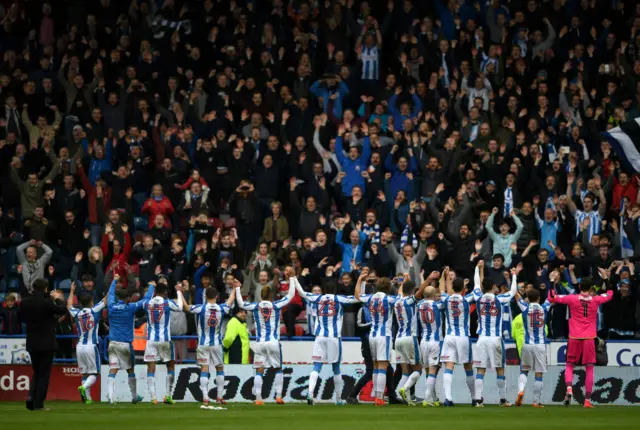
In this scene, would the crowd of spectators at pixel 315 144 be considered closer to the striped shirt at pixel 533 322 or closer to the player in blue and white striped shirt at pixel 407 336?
the player in blue and white striped shirt at pixel 407 336

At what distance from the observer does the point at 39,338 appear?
903 inches

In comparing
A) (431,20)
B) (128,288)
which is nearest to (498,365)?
(128,288)

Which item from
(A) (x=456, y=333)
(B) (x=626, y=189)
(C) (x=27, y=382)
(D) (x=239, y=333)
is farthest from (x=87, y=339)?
(B) (x=626, y=189)

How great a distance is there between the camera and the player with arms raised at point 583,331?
953 inches

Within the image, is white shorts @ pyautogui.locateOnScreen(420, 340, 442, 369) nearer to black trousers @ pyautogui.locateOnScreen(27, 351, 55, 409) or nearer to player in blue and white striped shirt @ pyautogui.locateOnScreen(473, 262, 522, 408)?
player in blue and white striped shirt @ pyautogui.locateOnScreen(473, 262, 522, 408)

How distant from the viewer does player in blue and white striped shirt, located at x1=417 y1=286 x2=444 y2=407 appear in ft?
79.2

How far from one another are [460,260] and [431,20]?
861 cm

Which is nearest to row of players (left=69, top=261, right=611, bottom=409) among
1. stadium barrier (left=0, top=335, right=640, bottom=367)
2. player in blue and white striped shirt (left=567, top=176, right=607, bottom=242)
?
stadium barrier (left=0, top=335, right=640, bottom=367)

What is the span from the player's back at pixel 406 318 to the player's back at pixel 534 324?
6.56 ft

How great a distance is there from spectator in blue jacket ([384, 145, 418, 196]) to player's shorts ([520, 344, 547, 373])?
6.04 m

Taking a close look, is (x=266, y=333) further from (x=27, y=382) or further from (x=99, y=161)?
(x=99, y=161)

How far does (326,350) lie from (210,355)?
2.15 m

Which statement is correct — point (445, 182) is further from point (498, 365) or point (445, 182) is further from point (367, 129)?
point (498, 365)

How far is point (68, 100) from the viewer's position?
107ft
